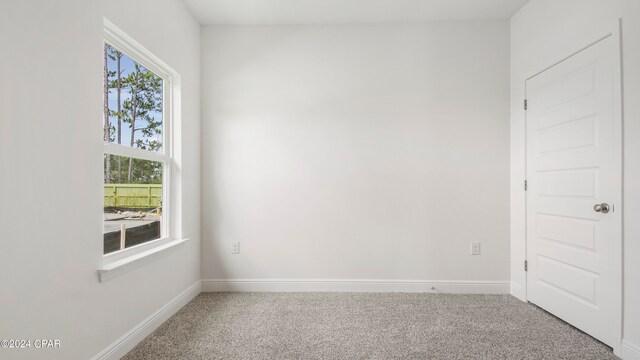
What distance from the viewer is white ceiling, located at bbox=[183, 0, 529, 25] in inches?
101

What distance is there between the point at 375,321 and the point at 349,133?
165 cm

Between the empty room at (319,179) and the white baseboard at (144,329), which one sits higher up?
the empty room at (319,179)

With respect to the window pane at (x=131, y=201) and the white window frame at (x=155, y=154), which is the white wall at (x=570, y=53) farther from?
the window pane at (x=131, y=201)

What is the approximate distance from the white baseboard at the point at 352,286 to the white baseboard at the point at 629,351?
102cm

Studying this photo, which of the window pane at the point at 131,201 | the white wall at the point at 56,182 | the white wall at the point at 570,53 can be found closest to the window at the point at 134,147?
the window pane at the point at 131,201

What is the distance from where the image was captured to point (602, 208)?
6.20ft

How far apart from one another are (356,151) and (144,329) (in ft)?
7.18

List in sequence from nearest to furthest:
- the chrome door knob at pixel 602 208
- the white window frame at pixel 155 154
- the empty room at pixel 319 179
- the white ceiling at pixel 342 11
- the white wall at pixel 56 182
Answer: the white wall at pixel 56 182
the empty room at pixel 319 179
the white window frame at pixel 155 154
the chrome door knob at pixel 602 208
the white ceiling at pixel 342 11

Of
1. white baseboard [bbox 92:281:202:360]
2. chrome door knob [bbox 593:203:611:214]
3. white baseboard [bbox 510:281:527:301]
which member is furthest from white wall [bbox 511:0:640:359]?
white baseboard [bbox 92:281:202:360]

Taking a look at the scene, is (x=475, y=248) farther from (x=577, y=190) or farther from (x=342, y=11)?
(x=342, y=11)

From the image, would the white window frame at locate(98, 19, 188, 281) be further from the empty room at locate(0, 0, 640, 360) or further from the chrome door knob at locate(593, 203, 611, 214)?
the chrome door knob at locate(593, 203, 611, 214)

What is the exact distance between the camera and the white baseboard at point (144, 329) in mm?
1699

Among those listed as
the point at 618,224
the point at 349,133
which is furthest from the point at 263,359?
the point at 618,224

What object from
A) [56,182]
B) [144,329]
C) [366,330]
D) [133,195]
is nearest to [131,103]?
[133,195]
